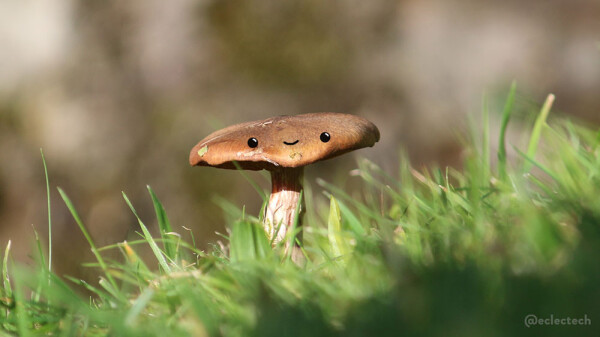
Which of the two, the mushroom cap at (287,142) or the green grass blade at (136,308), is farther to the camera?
the mushroom cap at (287,142)

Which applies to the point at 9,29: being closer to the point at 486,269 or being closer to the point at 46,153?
the point at 46,153

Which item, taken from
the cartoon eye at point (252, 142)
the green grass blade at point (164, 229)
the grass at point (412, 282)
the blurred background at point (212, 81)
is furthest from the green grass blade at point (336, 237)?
the blurred background at point (212, 81)

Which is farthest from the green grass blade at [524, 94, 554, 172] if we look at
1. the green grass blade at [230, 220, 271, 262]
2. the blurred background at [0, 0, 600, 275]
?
the blurred background at [0, 0, 600, 275]

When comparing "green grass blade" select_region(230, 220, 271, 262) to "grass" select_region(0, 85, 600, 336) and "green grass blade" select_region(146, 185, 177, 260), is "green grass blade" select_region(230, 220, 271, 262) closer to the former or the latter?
"grass" select_region(0, 85, 600, 336)

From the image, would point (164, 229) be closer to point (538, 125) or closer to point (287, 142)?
point (287, 142)

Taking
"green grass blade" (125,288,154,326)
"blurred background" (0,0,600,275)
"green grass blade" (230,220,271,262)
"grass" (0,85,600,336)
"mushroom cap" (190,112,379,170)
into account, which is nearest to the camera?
"grass" (0,85,600,336)

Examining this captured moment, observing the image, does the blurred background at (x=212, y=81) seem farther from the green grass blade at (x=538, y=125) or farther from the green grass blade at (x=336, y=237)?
the green grass blade at (x=538, y=125)
